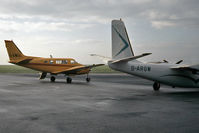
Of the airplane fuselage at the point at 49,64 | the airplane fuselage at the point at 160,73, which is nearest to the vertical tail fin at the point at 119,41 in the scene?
the airplane fuselage at the point at 160,73

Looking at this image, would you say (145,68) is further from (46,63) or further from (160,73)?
(46,63)

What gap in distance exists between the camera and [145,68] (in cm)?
1916

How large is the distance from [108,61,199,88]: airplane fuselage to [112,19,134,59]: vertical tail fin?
0.95m

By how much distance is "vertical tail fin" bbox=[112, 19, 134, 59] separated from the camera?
1953 cm

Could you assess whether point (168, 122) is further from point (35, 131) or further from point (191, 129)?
point (35, 131)

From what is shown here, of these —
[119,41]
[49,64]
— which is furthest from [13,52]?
[119,41]

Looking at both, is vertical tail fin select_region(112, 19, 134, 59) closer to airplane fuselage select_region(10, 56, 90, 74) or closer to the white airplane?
the white airplane

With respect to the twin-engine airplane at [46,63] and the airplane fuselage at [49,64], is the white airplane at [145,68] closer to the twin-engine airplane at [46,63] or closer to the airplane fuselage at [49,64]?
the twin-engine airplane at [46,63]

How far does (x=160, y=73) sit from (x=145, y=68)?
137 cm

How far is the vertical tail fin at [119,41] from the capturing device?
19531 mm

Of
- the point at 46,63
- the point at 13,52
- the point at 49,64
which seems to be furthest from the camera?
the point at 49,64

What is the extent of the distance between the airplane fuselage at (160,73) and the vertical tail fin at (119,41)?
947 mm

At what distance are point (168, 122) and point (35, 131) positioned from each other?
470 cm

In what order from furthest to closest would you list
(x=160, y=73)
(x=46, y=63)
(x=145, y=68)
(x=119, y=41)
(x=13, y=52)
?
(x=46, y=63)
(x=13, y=52)
(x=119, y=41)
(x=160, y=73)
(x=145, y=68)
